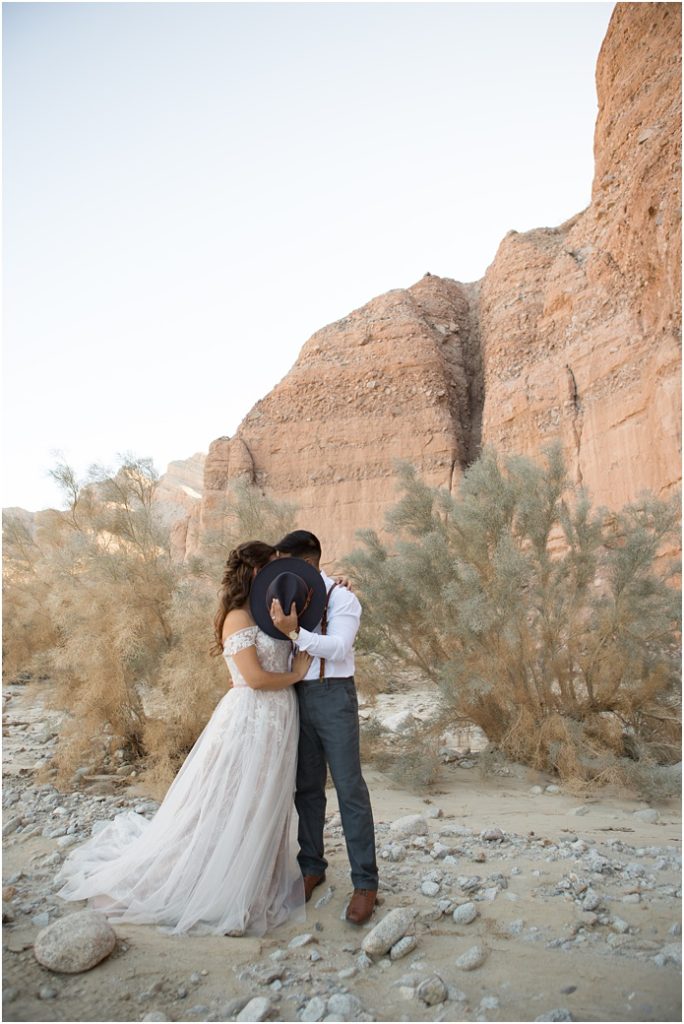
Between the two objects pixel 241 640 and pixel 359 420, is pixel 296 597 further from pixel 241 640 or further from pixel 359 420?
pixel 359 420

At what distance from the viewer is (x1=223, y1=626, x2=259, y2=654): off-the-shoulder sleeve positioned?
11.8 ft

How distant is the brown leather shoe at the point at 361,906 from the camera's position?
3.34m

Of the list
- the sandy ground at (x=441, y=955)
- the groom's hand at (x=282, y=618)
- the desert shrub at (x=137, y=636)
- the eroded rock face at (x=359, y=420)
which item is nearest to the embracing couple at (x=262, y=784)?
the groom's hand at (x=282, y=618)

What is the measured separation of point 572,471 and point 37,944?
18.5 m

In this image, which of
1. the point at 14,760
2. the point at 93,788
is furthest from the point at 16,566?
the point at 93,788

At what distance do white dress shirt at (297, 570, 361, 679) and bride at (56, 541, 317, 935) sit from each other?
6.3 inches

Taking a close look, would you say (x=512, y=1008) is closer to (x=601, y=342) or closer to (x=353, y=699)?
A: (x=353, y=699)

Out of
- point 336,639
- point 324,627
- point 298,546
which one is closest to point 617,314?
point 298,546

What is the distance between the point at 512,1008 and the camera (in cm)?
260

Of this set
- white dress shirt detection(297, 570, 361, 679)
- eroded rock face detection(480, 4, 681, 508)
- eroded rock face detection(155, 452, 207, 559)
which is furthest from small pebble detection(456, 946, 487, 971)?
eroded rock face detection(155, 452, 207, 559)

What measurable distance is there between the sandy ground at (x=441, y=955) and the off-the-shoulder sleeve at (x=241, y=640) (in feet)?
4.33

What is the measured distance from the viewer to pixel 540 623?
6.95m

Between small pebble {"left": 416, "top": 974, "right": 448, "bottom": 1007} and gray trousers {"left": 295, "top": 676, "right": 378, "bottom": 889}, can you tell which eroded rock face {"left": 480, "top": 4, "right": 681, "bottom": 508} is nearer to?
gray trousers {"left": 295, "top": 676, "right": 378, "bottom": 889}

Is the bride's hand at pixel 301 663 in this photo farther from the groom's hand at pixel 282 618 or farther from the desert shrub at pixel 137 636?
the desert shrub at pixel 137 636
